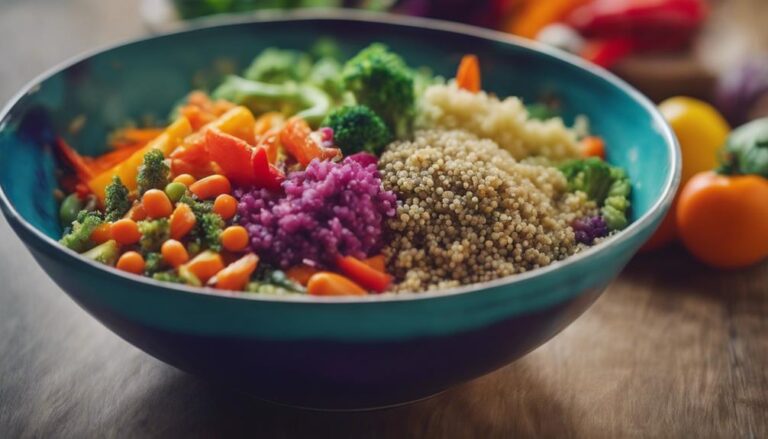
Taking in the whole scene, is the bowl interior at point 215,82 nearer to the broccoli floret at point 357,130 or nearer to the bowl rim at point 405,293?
the bowl rim at point 405,293

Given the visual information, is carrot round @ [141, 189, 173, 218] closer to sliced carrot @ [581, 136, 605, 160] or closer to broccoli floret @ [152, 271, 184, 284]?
broccoli floret @ [152, 271, 184, 284]

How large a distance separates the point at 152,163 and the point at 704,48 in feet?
8.20

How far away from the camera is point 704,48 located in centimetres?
321

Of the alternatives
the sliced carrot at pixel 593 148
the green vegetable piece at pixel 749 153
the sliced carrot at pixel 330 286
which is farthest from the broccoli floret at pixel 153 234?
the green vegetable piece at pixel 749 153

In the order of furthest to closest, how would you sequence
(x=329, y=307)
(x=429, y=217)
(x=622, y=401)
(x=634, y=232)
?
(x=622, y=401), (x=429, y=217), (x=634, y=232), (x=329, y=307)

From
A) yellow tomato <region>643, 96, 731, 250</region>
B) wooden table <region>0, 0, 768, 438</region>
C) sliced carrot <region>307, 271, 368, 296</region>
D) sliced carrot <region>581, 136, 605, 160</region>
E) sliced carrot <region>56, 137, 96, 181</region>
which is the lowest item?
wooden table <region>0, 0, 768, 438</region>

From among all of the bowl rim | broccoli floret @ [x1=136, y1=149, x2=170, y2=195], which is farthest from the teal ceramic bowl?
broccoli floret @ [x1=136, y1=149, x2=170, y2=195]

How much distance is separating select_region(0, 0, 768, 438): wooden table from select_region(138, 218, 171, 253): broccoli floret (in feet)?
1.18

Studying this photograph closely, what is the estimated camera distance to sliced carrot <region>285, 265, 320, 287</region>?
1.44m

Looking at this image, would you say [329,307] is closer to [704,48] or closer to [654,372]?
[654,372]

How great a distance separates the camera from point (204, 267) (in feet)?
4.70

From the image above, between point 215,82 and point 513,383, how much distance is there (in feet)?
4.52

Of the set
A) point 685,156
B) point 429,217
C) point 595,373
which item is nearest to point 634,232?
point 429,217

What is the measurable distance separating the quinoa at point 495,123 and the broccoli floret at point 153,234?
76cm
